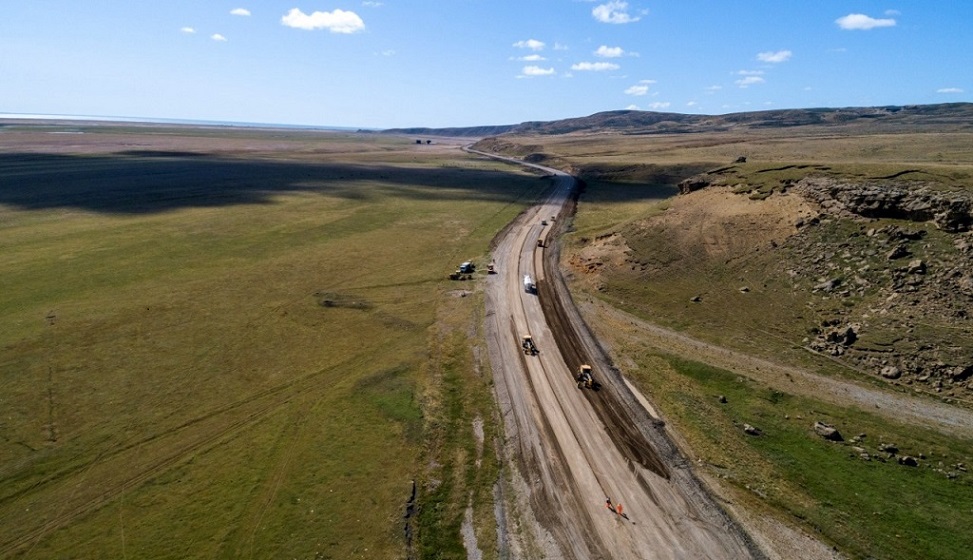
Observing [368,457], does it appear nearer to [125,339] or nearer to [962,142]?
[125,339]

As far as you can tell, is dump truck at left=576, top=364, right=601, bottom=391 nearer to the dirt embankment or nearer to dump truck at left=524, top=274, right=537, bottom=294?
dump truck at left=524, top=274, right=537, bottom=294

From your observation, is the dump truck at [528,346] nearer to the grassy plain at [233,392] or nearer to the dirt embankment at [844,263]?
the grassy plain at [233,392]

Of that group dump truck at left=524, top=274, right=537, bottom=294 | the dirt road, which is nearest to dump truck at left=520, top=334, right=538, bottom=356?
the dirt road

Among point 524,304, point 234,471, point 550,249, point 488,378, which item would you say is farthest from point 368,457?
point 550,249

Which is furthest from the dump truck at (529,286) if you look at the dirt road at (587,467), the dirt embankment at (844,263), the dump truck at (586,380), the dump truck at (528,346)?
the dump truck at (586,380)

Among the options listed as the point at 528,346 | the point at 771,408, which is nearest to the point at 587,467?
the point at 528,346

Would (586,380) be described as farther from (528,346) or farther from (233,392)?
(233,392)
